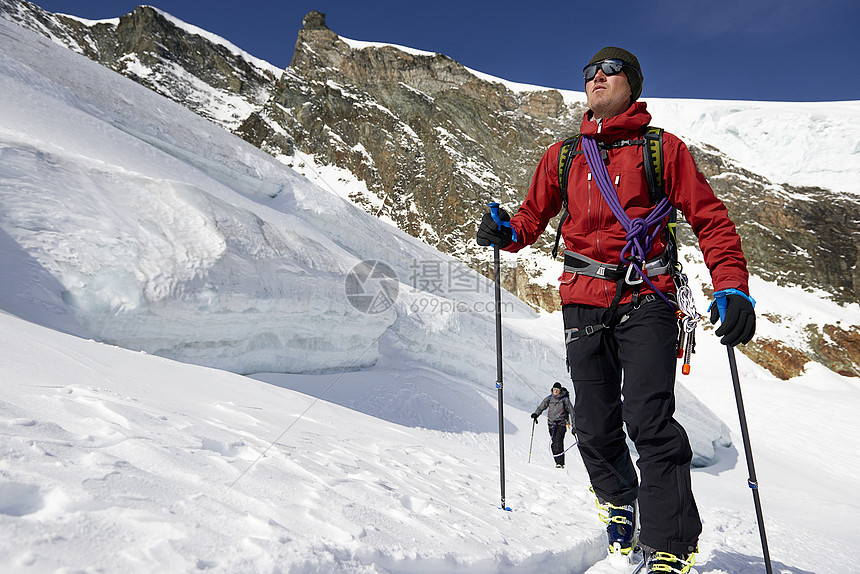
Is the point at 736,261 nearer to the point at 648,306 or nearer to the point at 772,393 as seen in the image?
the point at 648,306

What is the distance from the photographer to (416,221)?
3938 cm

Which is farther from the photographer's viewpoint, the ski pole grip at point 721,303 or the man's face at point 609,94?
the man's face at point 609,94

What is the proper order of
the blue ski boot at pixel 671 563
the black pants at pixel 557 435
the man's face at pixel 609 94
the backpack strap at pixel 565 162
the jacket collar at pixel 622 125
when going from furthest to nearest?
the black pants at pixel 557 435
the backpack strap at pixel 565 162
the man's face at pixel 609 94
the jacket collar at pixel 622 125
the blue ski boot at pixel 671 563

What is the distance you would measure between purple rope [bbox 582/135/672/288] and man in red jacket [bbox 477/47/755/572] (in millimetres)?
10

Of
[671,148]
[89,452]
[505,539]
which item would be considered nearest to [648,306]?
[671,148]

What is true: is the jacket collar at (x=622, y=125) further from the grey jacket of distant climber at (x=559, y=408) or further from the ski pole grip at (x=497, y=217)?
the grey jacket of distant climber at (x=559, y=408)

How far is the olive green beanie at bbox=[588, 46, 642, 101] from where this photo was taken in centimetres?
257

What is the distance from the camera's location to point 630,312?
2307 mm

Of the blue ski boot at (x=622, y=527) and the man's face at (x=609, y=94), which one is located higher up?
the man's face at (x=609, y=94)

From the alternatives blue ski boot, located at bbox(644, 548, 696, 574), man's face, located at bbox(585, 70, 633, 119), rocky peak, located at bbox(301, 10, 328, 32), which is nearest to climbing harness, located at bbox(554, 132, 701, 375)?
man's face, located at bbox(585, 70, 633, 119)

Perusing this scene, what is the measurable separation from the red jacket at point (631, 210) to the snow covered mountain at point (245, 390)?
1.35m

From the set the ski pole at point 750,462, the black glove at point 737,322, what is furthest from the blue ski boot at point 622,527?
the black glove at point 737,322

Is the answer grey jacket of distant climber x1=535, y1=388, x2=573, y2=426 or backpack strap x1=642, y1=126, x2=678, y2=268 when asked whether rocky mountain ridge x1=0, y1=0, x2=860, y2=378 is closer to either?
grey jacket of distant climber x1=535, y1=388, x2=573, y2=426

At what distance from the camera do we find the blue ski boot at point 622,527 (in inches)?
97.6
